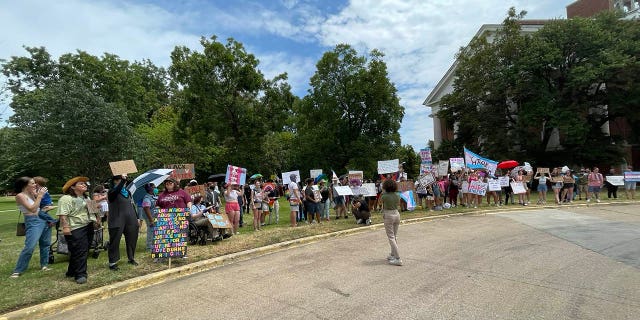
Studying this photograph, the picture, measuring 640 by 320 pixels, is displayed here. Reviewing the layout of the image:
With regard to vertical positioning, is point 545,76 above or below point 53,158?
above

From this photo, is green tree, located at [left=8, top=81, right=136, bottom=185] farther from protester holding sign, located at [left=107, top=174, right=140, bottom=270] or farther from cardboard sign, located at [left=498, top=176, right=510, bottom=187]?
cardboard sign, located at [left=498, top=176, right=510, bottom=187]

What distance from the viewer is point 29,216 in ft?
23.2

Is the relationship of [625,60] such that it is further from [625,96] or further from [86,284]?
[86,284]

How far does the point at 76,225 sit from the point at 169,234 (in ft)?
5.48

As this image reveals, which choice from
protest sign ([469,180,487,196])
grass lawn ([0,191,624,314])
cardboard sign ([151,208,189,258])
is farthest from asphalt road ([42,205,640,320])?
protest sign ([469,180,487,196])

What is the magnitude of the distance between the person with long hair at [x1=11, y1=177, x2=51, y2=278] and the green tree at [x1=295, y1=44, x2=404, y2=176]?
3181cm

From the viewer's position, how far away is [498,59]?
117 ft

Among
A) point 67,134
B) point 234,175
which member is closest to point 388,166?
point 234,175

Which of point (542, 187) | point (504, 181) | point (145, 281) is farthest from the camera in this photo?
point (542, 187)

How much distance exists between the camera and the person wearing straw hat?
6.51 m

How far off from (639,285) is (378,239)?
553cm

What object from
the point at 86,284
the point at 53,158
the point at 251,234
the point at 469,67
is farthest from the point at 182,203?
the point at 469,67

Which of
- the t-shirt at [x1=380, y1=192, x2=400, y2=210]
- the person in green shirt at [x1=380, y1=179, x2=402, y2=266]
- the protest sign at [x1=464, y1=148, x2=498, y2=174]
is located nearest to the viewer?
the person in green shirt at [x1=380, y1=179, x2=402, y2=266]

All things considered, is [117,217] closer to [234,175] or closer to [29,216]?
[29,216]
